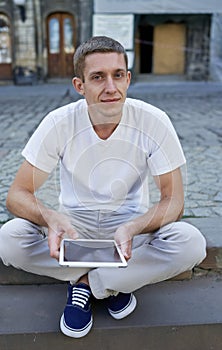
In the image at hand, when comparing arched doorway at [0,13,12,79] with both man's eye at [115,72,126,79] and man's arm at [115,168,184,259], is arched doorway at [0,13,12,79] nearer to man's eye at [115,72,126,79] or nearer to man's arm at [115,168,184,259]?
man's eye at [115,72,126,79]

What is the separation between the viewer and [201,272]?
226 cm

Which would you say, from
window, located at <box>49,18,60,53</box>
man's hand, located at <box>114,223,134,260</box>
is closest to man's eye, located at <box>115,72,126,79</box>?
man's hand, located at <box>114,223,134,260</box>

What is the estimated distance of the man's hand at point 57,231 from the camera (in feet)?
5.71

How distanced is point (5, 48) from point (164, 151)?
13835mm

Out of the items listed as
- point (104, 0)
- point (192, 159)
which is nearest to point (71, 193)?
point (192, 159)

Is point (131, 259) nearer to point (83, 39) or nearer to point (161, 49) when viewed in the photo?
point (83, 39)

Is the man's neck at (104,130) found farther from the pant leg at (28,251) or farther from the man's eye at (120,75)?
the pant leg at (28,251)

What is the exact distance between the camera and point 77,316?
5.79 feet

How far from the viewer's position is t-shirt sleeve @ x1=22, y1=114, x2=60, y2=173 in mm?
1923

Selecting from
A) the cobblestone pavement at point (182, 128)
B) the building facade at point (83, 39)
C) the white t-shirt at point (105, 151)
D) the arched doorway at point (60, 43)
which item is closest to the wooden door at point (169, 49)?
the building facade at point (83, 39)

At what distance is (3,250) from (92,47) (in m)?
1.02

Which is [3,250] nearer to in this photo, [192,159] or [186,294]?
[186,294]

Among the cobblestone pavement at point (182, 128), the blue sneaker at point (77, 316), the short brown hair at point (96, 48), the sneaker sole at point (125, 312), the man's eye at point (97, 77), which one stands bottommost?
the cobblestone pavement at point (182, 128)

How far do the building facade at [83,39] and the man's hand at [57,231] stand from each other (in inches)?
473
